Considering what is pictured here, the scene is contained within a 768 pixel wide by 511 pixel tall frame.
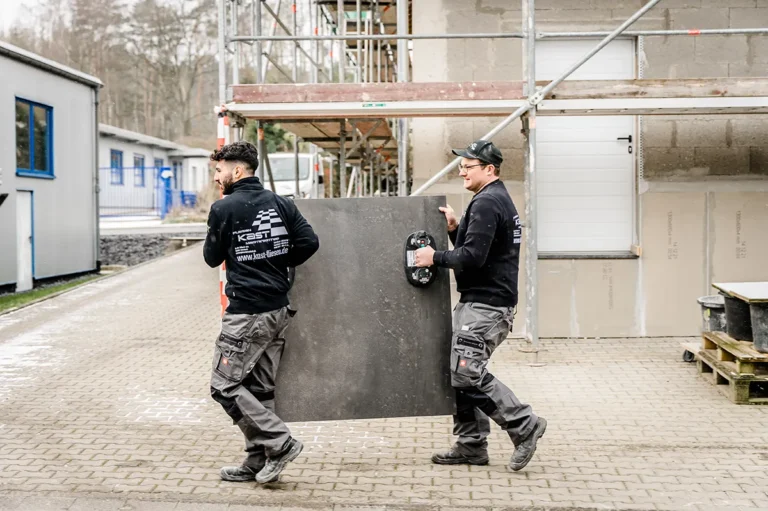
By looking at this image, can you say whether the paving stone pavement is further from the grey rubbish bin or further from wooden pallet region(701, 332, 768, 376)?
the grey rubbish bin

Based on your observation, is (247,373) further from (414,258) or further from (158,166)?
(158,166)

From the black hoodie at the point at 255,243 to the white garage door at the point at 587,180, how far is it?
5599 mm

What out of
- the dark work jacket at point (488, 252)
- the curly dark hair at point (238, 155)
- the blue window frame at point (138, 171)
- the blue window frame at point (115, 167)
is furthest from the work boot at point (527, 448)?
the blue window frame at point (138, 171)

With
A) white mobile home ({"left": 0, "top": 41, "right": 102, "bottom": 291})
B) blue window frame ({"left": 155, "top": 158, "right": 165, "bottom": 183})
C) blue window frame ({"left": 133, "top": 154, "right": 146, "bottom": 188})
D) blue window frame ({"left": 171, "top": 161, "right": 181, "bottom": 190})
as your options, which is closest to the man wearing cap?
white mobile home ({"left": 0, "top": 41, "right": 102, "bottom": 291})

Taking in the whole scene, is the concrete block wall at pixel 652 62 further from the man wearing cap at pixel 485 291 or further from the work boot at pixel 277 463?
the work boot at pixel 277 463

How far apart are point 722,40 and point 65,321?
869cm

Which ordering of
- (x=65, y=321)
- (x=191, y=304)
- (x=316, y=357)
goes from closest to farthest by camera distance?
(x=316, y=357)
(x=65, y=321)
(x=191, y=304)

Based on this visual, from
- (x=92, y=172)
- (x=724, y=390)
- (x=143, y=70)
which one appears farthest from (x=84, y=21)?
(x=724, y=390)

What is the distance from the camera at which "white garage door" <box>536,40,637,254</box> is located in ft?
32.4

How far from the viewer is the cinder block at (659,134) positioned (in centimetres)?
972

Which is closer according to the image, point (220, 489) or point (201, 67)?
point (220, 489)

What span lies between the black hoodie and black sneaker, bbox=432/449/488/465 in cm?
143

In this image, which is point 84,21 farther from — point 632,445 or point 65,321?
point 632,445

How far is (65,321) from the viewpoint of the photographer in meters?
11.2
